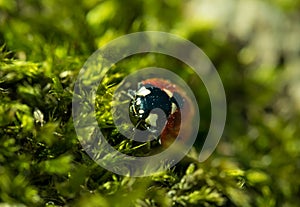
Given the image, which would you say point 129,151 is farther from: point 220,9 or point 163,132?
point 220,9

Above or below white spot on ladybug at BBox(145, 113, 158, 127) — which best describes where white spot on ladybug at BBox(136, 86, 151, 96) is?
above

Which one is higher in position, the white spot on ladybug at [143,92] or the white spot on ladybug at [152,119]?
the white spot on ladybug at [143,92]

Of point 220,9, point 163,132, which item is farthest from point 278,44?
point 163,132
